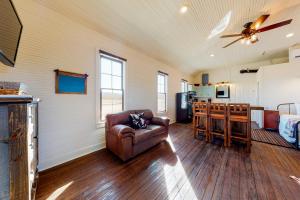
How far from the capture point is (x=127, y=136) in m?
2.28

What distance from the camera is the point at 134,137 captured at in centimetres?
239

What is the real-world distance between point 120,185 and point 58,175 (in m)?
1.05

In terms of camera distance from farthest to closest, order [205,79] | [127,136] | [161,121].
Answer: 1. [205,79]
2. [161,121]
3. [127,136]

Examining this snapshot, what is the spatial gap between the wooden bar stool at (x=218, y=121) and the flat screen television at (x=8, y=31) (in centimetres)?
391

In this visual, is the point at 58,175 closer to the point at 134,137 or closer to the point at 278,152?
the point at 134,137

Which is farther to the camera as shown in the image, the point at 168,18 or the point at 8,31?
the point at 168,18

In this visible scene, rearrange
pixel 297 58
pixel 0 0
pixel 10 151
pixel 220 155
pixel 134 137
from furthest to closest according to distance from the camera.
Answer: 1. pixel 297 58
2. pixel 220 155
3. pixel 134 137
4. pixel 0 0
5. pixel 10 151

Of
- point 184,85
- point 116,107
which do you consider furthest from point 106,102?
point 184,85

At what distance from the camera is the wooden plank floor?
155 cm

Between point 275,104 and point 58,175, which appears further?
point 275,104

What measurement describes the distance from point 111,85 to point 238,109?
3.27 metres

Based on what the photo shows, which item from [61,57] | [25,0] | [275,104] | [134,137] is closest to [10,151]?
[134,137]

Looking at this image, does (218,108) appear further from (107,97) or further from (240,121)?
(107,97)

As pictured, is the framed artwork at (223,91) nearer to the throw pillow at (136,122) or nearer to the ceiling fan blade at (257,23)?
the ceiling fan blade at (257,23)
